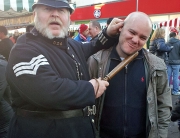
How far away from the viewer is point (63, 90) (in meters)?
1.21

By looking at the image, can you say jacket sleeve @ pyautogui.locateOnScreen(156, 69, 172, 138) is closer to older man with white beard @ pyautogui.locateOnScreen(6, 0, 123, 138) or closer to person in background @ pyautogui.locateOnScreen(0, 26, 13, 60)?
older man with white beard @ pyautogui.locateOnScreen(6, 0, 123, 138)

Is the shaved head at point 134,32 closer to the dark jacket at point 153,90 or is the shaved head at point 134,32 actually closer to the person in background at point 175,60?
the dark jacket at point 153,90

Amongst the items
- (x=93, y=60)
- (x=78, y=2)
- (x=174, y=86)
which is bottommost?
(x=174, y=86)

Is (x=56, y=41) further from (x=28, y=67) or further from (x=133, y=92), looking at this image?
(x=133, y=92)

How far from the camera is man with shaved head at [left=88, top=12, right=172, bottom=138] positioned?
67.2 inches

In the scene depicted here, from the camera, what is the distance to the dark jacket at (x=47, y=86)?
1198 mm

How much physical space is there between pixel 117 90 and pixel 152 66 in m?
0.34

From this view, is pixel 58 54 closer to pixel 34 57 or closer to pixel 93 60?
pixel 34 57

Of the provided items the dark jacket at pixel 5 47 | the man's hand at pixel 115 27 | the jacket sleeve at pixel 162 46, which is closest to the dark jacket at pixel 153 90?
the man's hand at pixel 115 27

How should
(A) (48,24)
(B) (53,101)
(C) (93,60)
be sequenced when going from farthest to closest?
(C) (93,60) < (A) (48,24) < (B) (53,101)

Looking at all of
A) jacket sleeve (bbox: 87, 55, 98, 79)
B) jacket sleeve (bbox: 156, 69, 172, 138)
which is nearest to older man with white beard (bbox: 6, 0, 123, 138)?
→ jacket sleeve (bbox: 87, 55, 98, 79)

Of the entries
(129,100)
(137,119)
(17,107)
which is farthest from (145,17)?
(17,107)

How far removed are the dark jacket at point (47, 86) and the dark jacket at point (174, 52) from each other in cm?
513

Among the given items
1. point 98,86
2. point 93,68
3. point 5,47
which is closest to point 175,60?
point 5,47
